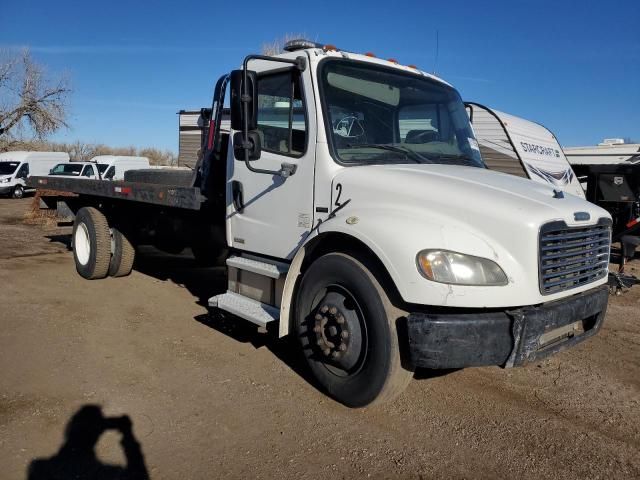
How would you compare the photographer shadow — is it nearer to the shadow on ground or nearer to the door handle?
the shadow on ground

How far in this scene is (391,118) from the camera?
443 centimetres

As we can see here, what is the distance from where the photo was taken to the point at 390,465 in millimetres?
3121

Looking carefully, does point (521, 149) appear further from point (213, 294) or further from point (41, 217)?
point (41, 217)

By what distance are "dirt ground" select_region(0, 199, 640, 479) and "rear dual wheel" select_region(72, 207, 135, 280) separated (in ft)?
5.44

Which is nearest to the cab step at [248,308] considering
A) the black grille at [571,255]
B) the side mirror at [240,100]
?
the side mirror at [240,100]

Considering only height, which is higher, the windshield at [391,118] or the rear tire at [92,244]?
the windshield at [391,118]

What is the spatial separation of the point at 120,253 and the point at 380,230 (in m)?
5.28

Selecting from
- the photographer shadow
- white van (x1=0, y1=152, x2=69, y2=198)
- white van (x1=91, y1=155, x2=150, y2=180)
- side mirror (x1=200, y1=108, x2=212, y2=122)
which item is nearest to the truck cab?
side mirror (x1=200, y1=108, x2=212, y2=122)

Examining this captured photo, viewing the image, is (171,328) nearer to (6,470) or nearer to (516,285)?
(6,470)

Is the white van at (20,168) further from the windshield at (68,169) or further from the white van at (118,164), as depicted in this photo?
the white van at (118,164)

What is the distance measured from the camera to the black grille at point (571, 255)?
324cm

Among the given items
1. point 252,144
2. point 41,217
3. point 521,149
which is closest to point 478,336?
point 252,144

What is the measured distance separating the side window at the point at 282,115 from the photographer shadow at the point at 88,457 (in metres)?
2.33

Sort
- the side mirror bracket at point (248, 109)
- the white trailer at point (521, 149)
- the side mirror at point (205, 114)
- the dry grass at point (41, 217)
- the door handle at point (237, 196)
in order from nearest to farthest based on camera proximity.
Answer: the side mirror bracket at point (248, 109), the door handle at point (237, 196), the side mirror at point (205, 114), the white trailer at point (521, 149), the dry grass at point (41, 217)
